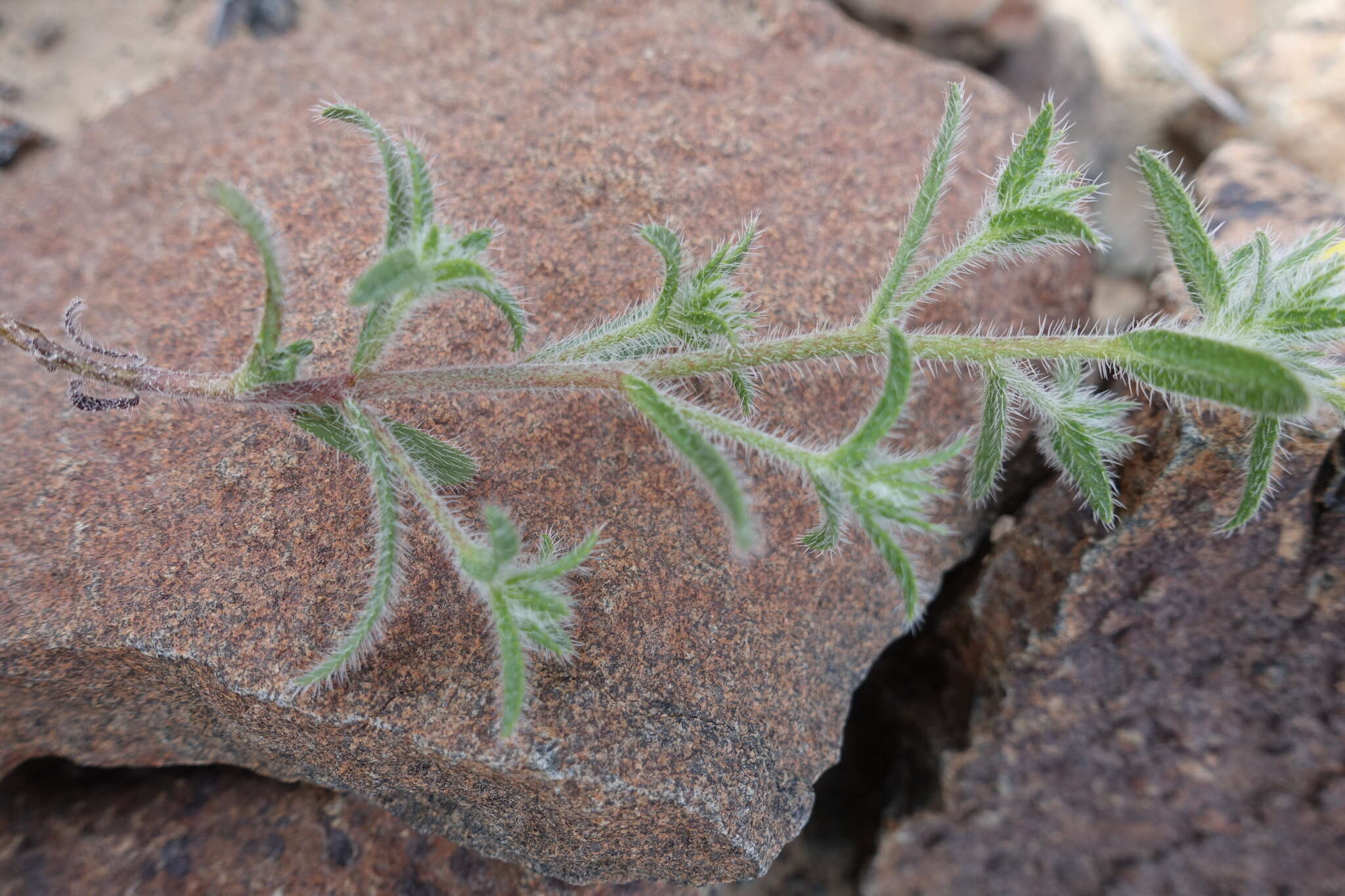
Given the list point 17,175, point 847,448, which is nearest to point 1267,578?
point 847,448

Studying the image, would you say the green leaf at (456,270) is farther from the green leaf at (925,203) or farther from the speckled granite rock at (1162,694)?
the speckled granite rock at (1162,694)

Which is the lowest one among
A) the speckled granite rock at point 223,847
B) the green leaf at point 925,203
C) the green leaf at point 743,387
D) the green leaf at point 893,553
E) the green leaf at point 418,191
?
the speckled granite rock at point 223,847

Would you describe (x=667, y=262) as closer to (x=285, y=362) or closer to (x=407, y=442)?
(x=407, y=442)

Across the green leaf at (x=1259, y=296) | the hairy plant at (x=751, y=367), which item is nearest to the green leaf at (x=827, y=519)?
the hairy plant at (x=751, y=367)

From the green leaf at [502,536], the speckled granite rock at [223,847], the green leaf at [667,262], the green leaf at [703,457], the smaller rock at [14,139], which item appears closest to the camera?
the green leaf at [703,457]

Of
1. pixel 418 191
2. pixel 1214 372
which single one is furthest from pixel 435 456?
pixel 1214 372

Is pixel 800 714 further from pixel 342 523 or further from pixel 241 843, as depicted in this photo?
pixel 241 843
